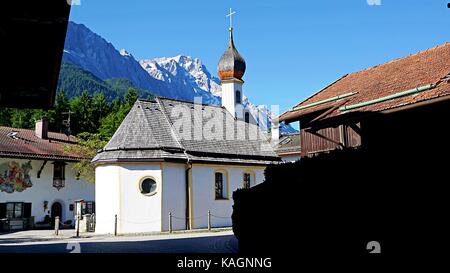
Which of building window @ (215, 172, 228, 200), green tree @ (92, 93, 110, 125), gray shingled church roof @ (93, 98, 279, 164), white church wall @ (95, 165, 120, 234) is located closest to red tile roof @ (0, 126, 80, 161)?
gray shingled church roof @ (93, 98, 279, 164)

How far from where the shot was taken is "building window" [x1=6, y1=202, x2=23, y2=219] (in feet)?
103

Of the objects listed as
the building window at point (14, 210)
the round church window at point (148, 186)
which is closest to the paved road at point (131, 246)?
the round church window at point (148, 186)

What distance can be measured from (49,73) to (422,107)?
8234mm

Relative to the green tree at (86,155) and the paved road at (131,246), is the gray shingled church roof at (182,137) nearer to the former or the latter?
the paved road at (131,246)

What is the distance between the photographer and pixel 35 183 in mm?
33219

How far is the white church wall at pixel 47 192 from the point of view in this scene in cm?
3226

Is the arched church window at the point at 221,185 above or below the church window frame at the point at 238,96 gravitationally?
below

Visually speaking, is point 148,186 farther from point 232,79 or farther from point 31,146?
point 31,146

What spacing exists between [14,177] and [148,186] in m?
13.3

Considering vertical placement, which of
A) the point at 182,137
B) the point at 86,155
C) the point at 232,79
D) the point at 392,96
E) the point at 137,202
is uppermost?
the point at 232,79

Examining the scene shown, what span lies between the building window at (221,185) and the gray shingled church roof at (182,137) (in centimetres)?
97

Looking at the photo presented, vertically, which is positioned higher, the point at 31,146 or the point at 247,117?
the point at 247,117

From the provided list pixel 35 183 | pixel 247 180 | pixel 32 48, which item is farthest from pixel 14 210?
pixel 32 48
